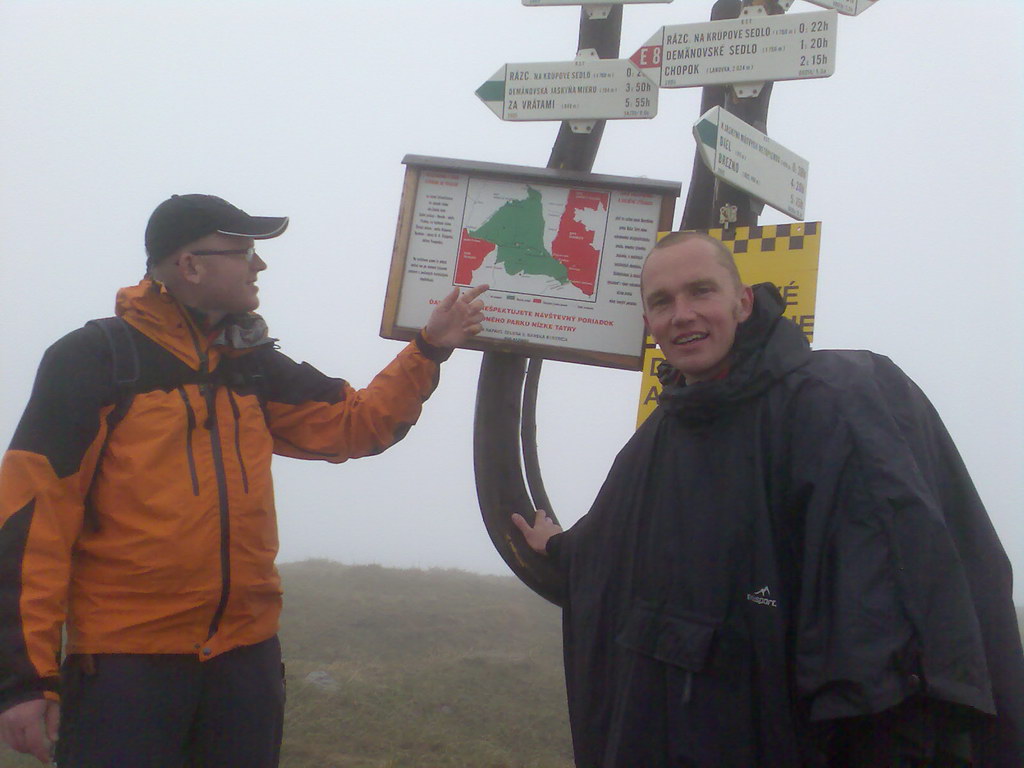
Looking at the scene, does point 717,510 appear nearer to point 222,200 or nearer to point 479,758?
point 222,200

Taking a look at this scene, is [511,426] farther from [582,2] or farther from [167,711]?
[582,2]

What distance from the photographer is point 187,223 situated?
9.93ft

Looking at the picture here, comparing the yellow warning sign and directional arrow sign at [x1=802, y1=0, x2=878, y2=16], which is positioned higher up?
directional arrow sign at [x1=802, y1=0, x2=878, y2=16]

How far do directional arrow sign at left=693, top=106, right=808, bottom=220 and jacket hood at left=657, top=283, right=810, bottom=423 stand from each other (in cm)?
69

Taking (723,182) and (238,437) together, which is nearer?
(238,437)

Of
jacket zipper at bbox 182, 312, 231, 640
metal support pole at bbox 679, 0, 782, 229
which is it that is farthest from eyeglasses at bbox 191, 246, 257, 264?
metal support pole at bbox 679, 0, 782, 229

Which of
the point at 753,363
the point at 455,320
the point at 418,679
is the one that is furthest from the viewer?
the point at 418,679

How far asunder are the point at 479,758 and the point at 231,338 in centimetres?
428

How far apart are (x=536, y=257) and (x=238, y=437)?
1.23 metres

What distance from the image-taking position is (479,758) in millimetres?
6121

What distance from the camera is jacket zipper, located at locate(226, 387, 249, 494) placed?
9.32 ft

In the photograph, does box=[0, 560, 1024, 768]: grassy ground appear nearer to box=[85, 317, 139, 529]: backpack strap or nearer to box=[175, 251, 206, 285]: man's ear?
box=[85, 317, 139, 529]: backpack strap

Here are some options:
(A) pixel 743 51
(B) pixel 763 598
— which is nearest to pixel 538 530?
(B) pixel 763 598

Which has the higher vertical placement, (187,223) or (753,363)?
(187,223)
